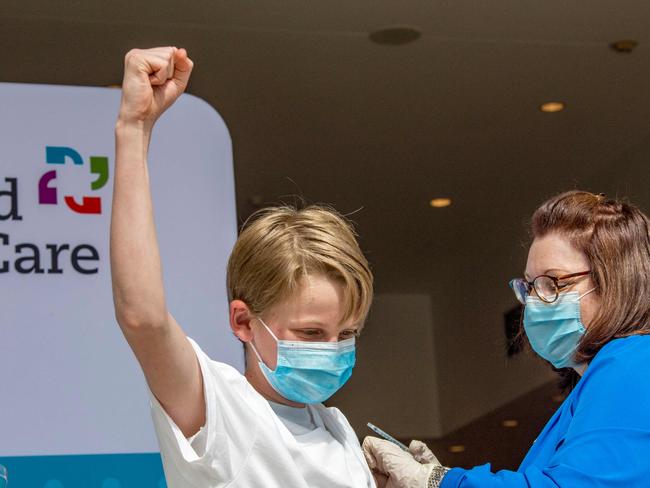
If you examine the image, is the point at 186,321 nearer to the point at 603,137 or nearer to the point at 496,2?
the point at 496,2

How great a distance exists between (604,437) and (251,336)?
24.4 inches

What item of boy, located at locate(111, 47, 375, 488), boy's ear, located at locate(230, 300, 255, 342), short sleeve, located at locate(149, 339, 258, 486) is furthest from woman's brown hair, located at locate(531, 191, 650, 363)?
short sleeve, located at locate(149, 339, 258, 486)

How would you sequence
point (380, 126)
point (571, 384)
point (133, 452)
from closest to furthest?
point (571, 384), point (133, 452), point (380, 126)

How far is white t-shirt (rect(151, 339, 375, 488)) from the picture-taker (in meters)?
1.80

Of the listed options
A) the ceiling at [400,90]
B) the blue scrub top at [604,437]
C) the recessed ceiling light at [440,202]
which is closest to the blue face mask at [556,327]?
the blue scrub top at [604,437]

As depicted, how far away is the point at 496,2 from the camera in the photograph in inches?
190

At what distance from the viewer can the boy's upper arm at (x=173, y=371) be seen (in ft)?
5.66

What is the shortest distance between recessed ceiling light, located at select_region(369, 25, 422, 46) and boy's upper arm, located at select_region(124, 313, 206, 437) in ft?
11.1

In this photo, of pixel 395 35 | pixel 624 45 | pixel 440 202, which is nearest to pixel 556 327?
pixel 395 35

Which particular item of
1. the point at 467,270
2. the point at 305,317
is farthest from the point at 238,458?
the point at 467,270

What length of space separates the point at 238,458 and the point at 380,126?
427 cm

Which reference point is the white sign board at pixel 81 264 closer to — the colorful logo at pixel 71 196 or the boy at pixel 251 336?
the colorful logo at pixel 71 196

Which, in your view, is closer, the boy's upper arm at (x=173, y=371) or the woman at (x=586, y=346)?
the boy's upper arm at (x=173, y=371)

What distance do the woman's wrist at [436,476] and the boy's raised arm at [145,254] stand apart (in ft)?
1.97
